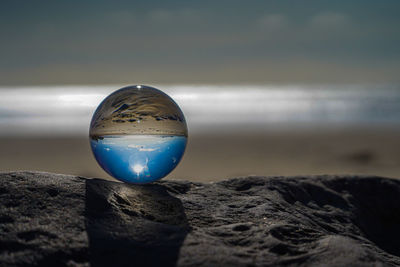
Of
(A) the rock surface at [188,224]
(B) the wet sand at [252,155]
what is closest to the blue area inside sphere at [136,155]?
(A) the rock surface at [188,224]

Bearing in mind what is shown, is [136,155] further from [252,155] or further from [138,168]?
[252,155]

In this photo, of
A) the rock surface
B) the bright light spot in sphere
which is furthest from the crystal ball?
the rock surface

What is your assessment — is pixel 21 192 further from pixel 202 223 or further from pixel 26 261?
pixel 202 223

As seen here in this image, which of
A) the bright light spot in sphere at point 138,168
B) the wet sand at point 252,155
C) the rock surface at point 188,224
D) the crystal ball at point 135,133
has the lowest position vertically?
the wet sand at point 252,155

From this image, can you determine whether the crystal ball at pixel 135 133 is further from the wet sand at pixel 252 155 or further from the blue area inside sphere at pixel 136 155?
the wet sand at pixel 252 155

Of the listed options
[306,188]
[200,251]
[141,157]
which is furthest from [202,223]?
[306,188]

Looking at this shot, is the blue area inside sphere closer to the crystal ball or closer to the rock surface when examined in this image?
the crystal ball

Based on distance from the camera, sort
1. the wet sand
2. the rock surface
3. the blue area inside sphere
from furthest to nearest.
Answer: the wet sand, the blue area inside sphere, the rock surface
